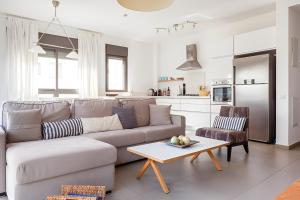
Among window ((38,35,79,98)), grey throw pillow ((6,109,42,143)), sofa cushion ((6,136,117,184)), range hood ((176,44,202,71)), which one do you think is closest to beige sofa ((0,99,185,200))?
sofa cushion ((6,136,117,184))

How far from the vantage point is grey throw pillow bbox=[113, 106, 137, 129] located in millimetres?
3516

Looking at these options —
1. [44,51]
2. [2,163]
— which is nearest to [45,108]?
[2,163]

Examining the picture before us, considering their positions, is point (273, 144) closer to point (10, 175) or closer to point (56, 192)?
point (56, 192)

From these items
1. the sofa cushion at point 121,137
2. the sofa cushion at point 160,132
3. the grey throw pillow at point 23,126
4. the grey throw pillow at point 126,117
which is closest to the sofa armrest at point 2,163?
the grey throw pillow at point 23,126

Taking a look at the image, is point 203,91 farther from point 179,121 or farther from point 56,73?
point 56,73

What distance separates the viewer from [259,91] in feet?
14.1

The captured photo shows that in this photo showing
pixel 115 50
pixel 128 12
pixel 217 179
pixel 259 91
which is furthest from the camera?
pixel 115 50

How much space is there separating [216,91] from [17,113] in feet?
13.8

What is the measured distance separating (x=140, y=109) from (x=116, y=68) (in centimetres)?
292

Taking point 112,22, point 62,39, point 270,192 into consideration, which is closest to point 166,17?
point 112,22

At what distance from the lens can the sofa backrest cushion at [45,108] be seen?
272 cm

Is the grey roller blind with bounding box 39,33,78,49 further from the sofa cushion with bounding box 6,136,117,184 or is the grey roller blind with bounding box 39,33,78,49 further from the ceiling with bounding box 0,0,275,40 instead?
the sofa cushion with bounding box 6,136,117,184

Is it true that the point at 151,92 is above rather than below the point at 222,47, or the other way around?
below

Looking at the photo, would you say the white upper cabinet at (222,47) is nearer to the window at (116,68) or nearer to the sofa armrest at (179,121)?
the sofa armrest at (179,121)
